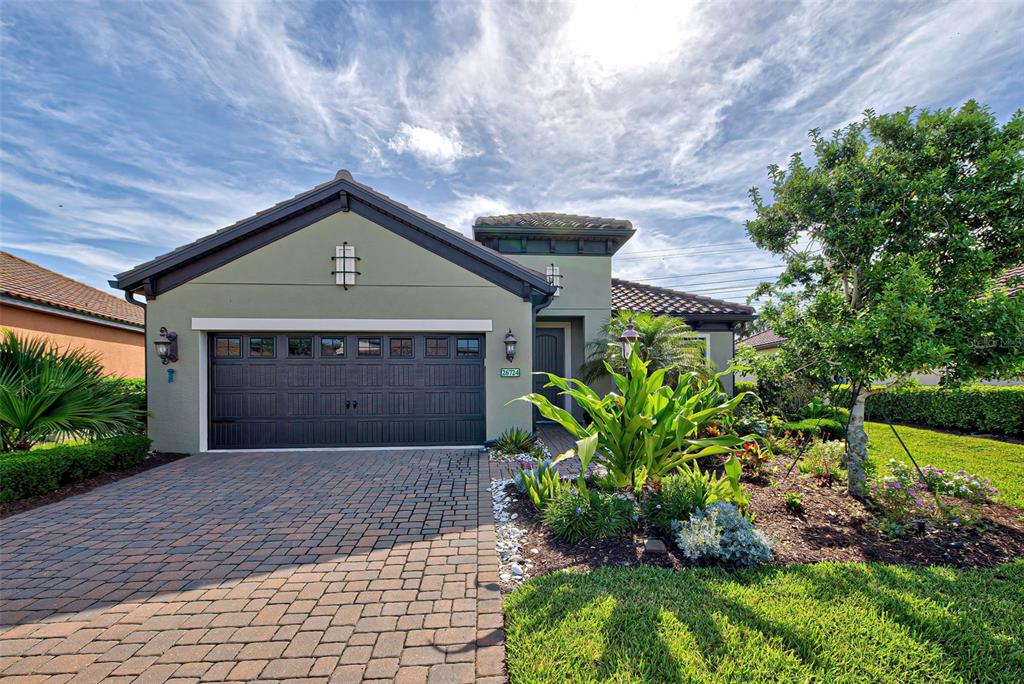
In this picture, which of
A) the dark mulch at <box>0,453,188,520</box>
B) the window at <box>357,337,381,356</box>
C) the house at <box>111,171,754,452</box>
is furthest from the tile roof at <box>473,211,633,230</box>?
the dark mulch at <box>0,453,188,520</box>

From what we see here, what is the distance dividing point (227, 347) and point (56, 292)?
931cm

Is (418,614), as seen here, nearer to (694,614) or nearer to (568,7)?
(694,614)

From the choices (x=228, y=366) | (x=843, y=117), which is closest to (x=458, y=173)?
(x=228, y=366)

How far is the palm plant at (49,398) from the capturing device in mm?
5746

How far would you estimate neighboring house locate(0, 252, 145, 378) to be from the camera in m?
10.1

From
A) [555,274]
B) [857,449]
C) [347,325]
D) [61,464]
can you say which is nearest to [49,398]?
[61,464]

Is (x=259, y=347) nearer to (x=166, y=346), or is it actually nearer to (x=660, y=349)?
(x=166, y=346)

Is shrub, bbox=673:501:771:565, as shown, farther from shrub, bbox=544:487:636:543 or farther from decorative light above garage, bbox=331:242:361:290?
decorative light above garage, bbox=331:242:361:290

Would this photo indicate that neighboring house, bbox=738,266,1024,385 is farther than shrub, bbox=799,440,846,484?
No

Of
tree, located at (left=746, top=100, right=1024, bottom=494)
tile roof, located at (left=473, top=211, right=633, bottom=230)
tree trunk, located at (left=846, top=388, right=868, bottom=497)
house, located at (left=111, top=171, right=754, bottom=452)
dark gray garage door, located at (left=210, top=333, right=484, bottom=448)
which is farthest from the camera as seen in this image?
tile roof, located at (left=473, top=211, right=633, bottom=230)

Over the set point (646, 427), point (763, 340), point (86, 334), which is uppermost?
point (86, 334)

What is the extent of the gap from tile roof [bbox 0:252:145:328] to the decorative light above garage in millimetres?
8874

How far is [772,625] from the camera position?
2.61 m

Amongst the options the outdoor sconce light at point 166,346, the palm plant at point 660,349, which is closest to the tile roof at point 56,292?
the outdoor sconce light at point 166,346
